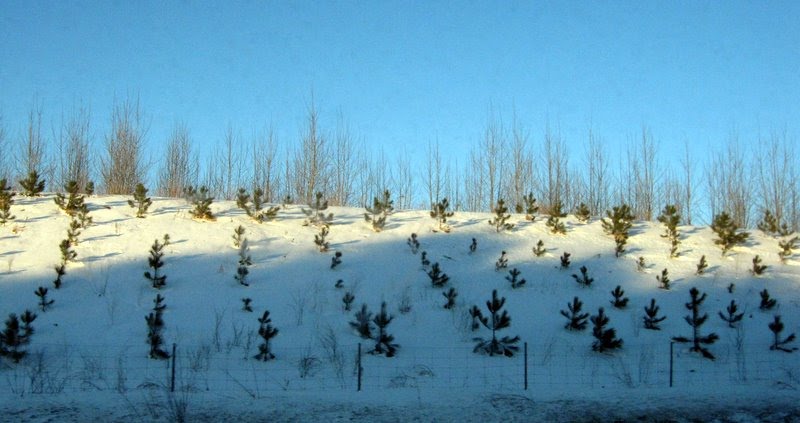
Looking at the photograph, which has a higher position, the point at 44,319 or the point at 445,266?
the point at 445,266

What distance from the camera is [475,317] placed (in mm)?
10992

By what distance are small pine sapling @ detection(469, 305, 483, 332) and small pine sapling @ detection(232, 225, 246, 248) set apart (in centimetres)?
586

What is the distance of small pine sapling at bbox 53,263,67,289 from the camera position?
37.7ft

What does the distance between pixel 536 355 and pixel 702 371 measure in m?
2.70

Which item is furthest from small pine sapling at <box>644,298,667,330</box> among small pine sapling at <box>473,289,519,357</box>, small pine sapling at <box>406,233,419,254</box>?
small pine sapling at <box>406,233,419,254</box>

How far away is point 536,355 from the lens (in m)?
10.2

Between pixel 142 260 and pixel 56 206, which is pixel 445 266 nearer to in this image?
pixel 142 260

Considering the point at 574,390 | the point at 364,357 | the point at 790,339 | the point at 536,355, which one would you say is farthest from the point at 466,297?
the point at 790,339

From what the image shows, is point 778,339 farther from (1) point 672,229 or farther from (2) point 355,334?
(2) point 355,334

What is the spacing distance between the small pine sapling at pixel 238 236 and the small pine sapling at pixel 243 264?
0.09 m

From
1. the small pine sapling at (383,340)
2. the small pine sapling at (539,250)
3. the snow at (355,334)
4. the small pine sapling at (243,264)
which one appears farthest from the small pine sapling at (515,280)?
the small pine sapling at (243,264)

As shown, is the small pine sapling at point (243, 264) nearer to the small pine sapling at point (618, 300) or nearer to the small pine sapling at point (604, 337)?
the small pine sapling at point (604, 337)

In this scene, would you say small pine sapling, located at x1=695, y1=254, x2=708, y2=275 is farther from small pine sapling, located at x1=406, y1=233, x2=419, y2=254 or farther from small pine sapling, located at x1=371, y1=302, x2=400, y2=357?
small pine sapling, located at x1=371, y1=302, x2=400, y2=357

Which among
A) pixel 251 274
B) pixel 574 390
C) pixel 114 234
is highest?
pixel 114 234
